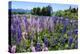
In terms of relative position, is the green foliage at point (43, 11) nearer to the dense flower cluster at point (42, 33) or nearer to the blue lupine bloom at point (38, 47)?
the dense flower cluster at point (42, 33)

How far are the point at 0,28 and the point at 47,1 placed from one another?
1.77 feet

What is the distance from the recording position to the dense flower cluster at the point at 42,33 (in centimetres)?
158

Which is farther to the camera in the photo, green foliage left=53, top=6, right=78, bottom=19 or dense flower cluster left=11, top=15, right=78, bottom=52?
green foliage left=53, top=6, right=78, bottom=19

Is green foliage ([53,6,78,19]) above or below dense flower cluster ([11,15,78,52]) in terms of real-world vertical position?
above

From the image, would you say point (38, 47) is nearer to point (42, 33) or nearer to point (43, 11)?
point (42, 33)

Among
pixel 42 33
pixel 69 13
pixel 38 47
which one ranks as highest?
pixel 69 13

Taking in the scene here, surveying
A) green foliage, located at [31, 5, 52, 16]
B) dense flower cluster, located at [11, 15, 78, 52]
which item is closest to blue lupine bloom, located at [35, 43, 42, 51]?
dense flower cluster, located at [11, 15, 78, 52]

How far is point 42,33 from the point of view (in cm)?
166

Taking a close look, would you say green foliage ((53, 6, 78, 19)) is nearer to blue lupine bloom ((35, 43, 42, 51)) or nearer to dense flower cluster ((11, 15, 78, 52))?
dense flower cluster ((11, 15, 78, 52))

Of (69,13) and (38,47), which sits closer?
(38,47)

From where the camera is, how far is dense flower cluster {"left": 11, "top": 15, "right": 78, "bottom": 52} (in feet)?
5.17

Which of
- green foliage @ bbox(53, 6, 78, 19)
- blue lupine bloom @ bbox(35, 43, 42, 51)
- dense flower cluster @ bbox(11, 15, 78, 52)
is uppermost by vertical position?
green foliage @ bbox(53, 6, 78, 19)

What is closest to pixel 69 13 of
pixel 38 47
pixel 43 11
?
pixel 43 11

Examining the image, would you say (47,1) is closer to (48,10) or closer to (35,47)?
(48,10)
